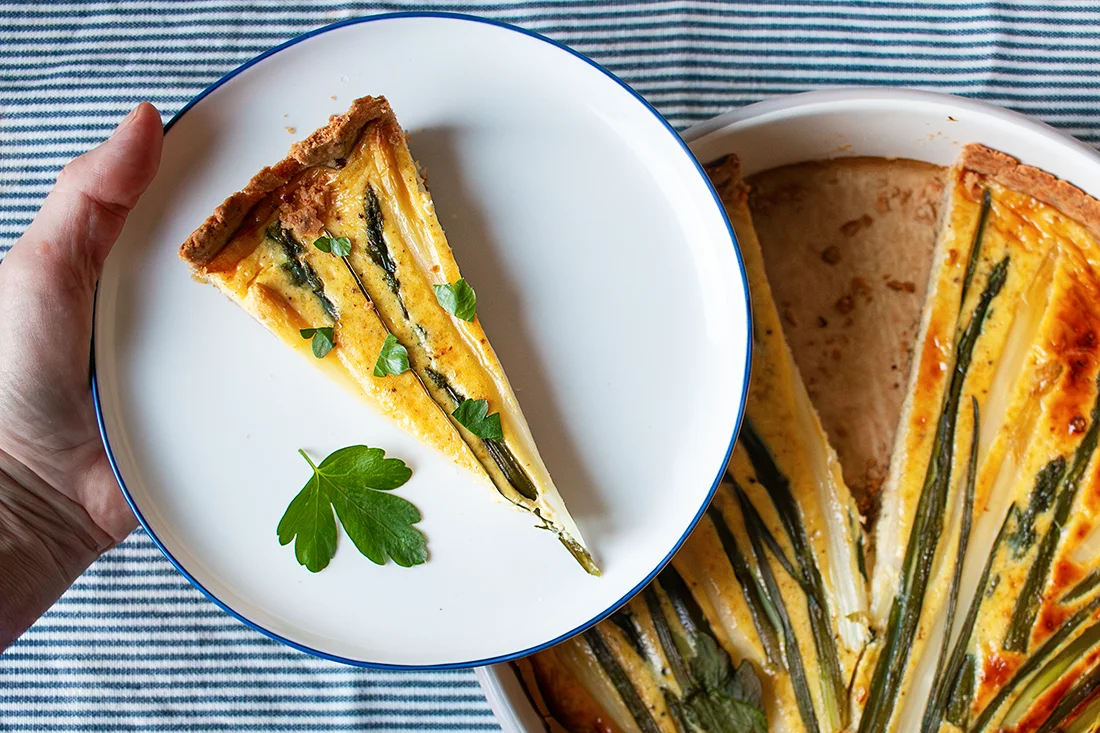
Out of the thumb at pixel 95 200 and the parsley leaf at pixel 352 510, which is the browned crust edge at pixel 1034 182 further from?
the thumb at pixel 95 200

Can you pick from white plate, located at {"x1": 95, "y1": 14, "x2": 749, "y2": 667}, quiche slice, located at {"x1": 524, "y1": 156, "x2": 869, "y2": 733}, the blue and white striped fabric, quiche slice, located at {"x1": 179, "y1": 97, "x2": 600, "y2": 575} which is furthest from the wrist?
quiche slice, located at {"x1": 524, "y1": 156, "x2": 869, "y2": 733}

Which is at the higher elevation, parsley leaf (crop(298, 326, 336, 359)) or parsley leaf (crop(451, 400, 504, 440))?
parsley leaf (crop(451, 400, 504, 440))

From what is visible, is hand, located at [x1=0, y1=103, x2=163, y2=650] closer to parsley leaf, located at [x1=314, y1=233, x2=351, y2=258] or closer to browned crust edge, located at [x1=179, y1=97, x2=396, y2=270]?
browned crust edge, located at [x1=179, y1=97, x2=396, y2=270]

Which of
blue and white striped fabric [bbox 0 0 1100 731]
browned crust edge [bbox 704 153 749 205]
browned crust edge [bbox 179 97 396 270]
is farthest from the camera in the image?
blue and white striped fabric [bbox 0 0 1100 731]

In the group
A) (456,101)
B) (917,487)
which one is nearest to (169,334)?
(456,101)

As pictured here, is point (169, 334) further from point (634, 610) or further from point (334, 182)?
point (634, 610)

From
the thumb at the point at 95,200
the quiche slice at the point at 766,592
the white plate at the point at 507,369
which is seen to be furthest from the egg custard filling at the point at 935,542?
the thumb at the point at 95,200

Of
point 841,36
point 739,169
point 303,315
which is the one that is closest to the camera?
point 303,315

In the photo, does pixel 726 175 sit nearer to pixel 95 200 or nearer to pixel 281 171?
pixel 281 171

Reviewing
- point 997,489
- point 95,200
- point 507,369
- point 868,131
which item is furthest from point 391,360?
point 997,489
